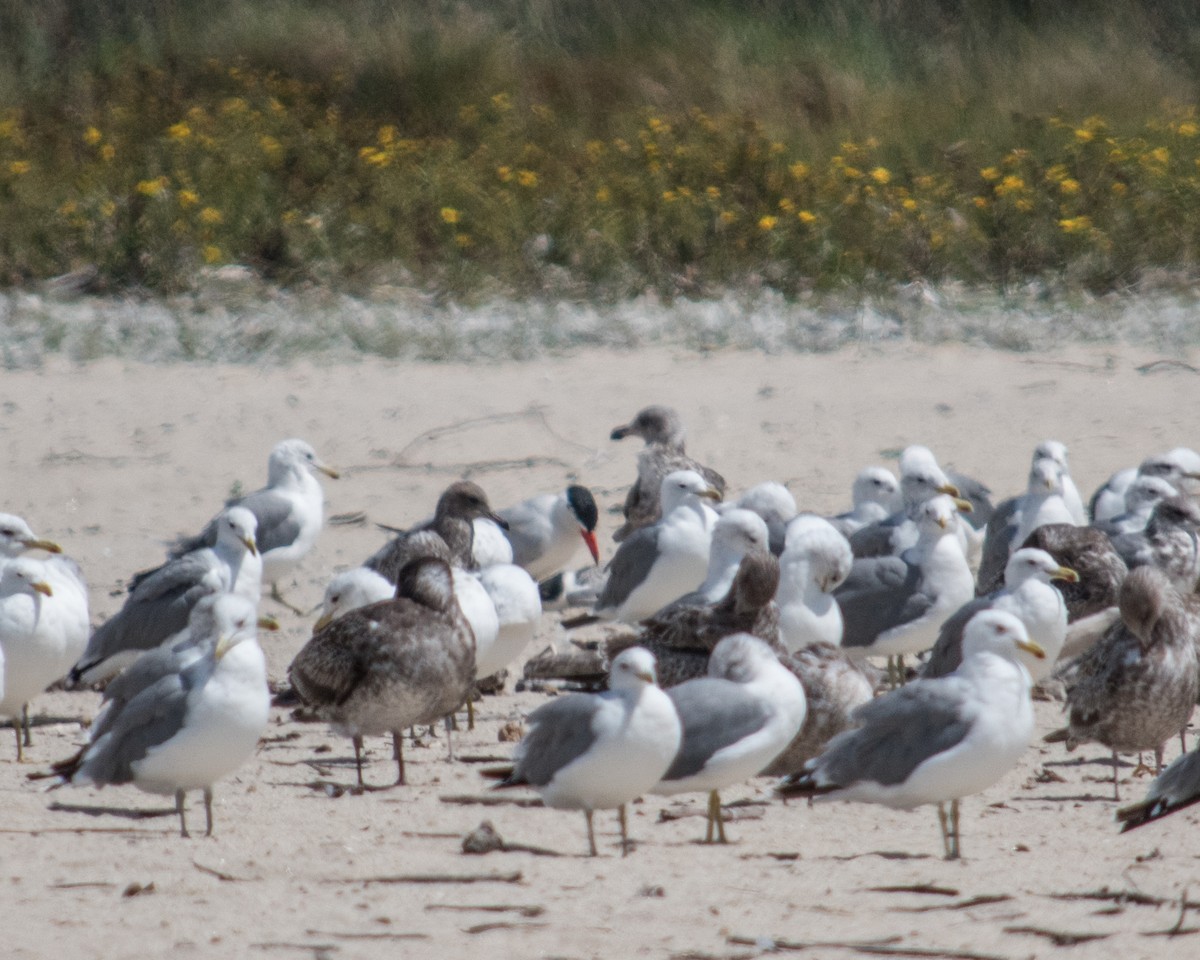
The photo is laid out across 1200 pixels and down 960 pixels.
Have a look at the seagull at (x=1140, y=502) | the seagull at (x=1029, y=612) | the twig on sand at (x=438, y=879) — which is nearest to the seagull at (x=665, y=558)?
the seagull at (x=1140, y=502)

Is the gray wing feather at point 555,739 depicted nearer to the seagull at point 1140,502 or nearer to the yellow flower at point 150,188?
the seagull at point 1140,502

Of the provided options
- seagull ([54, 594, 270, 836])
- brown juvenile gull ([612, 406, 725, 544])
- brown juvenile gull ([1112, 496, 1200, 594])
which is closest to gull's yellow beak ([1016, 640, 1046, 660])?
seagull ([54, 594, 270, 836])

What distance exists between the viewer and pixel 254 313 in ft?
49.9

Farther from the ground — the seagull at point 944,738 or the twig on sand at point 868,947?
the seagull at point 944,738

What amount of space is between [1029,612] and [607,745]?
2.33m

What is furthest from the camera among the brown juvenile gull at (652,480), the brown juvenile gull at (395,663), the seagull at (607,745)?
the brown juvenile gull at (652,480)

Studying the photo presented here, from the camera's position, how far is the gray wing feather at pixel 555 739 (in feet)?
20.3

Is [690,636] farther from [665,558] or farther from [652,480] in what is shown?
[652,480]

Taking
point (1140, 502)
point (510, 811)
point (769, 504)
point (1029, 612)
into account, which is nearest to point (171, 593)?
point (510, 811)

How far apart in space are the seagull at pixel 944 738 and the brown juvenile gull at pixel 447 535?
324 cm

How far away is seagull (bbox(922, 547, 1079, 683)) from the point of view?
25.0 ft

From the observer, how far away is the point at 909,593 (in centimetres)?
891

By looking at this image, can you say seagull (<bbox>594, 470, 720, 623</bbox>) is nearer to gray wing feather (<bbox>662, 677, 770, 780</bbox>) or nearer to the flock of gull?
the flock of gull

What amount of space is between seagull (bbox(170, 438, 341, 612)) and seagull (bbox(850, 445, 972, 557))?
9.91 ft
